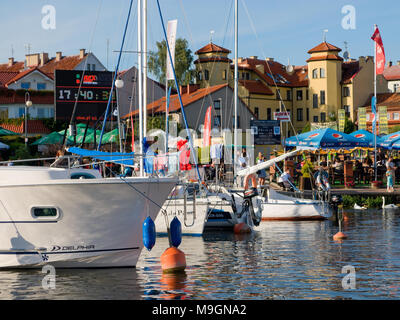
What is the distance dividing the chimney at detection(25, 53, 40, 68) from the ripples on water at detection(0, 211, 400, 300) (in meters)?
82.6

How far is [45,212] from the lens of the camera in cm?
1609

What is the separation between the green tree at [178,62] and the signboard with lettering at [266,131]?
159 ft

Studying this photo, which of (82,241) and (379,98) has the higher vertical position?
(379,98)

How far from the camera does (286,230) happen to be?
25.4m

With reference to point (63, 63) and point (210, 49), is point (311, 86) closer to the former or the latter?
point (210, 49)

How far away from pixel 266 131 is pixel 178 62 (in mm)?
51327

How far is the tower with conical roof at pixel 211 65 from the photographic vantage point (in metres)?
94.2

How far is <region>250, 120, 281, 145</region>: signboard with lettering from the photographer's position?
4150 centimetres

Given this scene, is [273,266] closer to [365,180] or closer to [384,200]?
[384,200]

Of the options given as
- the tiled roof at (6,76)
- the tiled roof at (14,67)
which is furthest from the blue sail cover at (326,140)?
Result: the tiled roof at (14,67)

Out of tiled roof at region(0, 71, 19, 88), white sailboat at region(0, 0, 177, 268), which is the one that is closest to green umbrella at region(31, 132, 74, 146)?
white sailboat at region(0, 0, 177, 268)

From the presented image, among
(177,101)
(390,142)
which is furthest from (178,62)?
(390,142)
